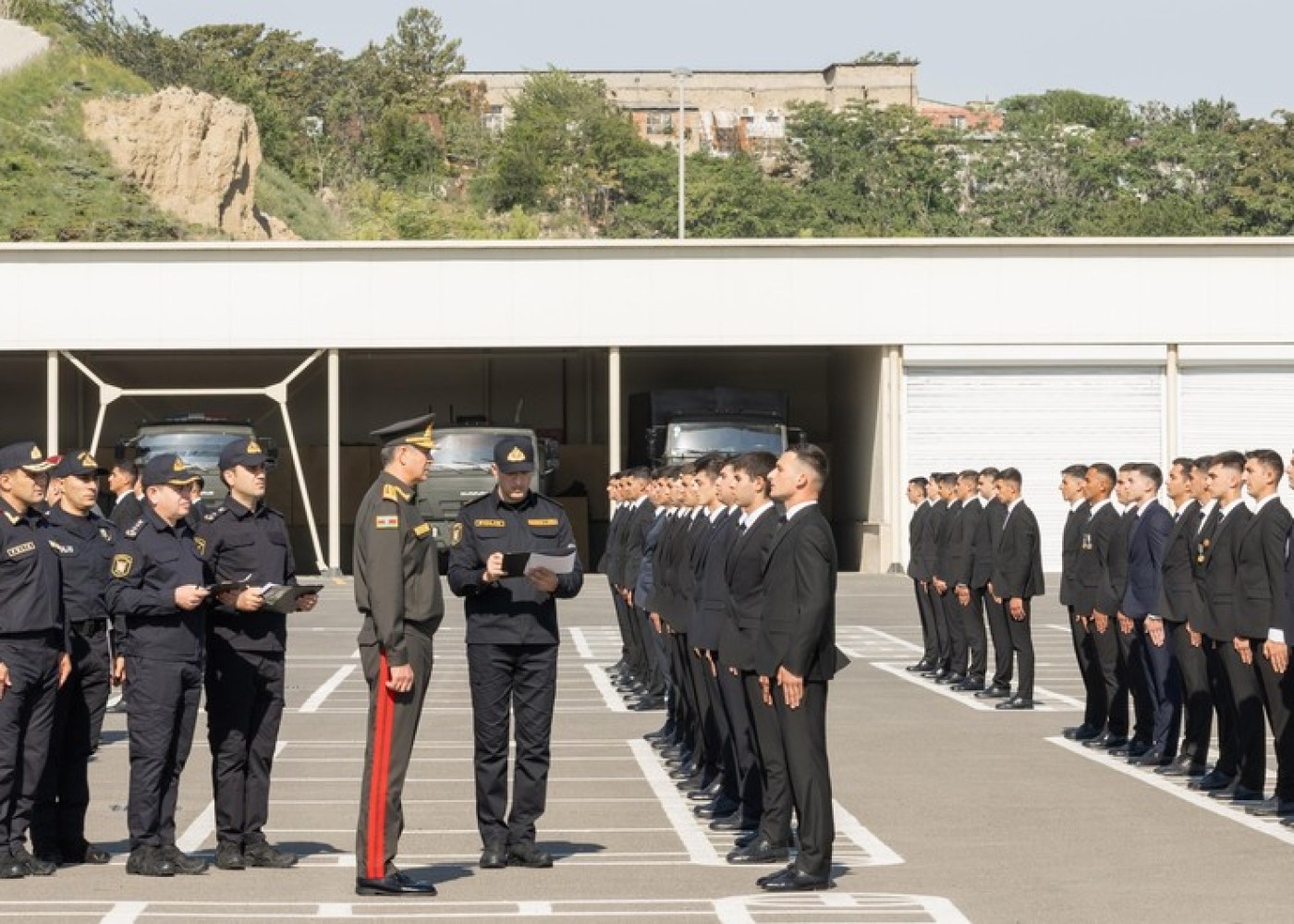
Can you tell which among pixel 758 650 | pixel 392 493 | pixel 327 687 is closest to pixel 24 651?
pixel 392 493

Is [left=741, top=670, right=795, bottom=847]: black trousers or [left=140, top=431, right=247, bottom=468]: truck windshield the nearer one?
[left=741, top=670, right=795, bottom=847]: black trousers

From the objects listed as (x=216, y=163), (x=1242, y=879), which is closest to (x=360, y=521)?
(x=1242, y=879)

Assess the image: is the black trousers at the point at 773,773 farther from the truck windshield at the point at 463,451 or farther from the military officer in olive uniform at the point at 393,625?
the truck windshield at the point at 463,451

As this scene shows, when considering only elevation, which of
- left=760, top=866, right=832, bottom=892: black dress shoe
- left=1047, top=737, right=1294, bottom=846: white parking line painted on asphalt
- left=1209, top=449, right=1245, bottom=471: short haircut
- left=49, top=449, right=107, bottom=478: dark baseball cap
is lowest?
left=1047, top=737, right=1294, bottom=846: white parking line painted on asphalt

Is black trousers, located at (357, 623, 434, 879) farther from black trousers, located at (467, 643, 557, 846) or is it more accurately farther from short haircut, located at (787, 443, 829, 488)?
short haircut, located at (787, 443, 829, 488)

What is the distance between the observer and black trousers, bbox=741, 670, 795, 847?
40.3 feet

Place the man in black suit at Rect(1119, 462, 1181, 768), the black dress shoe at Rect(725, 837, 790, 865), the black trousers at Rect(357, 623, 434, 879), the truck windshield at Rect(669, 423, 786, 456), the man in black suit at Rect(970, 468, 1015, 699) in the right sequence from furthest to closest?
the truck windshield at Rect(669, 423, 786, 456), the man in black suit at Rect(970, 468, 1015, 699), the man in black suit at Rect(1119, 462, 1181, 768), the black dress shoe at Rect(725, 837, 790, 865), the black trousers at Rect(357, 623, 434, 879)

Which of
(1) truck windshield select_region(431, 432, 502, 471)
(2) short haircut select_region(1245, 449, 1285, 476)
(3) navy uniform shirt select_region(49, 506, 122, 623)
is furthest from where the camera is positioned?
(1) truck windshield select_region(431, 432, 502, 471)

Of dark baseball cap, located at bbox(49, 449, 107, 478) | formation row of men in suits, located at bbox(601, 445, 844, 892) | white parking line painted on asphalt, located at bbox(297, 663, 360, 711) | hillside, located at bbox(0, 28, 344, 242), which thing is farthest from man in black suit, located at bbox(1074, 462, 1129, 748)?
hillside, located at bbox(0, 28, 344, 242)

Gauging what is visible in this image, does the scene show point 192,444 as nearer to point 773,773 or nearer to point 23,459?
point 23,459

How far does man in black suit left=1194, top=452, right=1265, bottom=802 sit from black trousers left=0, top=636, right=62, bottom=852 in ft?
22.0

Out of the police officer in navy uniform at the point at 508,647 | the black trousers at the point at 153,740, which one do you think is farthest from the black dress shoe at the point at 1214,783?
the black trousers at the point at 153,740

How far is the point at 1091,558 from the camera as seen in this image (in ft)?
58.5

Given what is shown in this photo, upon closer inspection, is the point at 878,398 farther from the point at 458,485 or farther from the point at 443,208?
the point at 443,208
